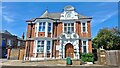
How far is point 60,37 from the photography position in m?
24.5

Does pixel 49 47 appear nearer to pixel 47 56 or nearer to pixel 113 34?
pixel 47 56

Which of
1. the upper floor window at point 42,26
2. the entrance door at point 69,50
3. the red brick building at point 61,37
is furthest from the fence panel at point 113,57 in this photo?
the upper floor window at point 42,26

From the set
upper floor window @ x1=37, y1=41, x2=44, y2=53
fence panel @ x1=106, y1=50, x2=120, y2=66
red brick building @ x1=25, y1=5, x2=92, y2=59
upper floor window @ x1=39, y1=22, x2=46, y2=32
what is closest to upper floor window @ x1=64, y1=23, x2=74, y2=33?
red brick building @ x1=25, y1=5, x2=92, y2=59

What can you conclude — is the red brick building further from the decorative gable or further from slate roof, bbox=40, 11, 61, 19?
slate roof, bbox=40, 11, 61, 19

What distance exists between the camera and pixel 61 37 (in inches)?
969

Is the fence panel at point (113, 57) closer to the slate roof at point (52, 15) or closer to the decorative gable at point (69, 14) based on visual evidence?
the decorative gable at point (69, 14)

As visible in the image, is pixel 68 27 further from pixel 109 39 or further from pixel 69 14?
pixel 109 39

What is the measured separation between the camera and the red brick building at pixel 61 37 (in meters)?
24.3

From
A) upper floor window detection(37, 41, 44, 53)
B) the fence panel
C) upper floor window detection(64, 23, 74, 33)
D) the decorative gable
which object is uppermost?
the decorative gable

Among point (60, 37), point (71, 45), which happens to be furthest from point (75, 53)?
point (60, 37)

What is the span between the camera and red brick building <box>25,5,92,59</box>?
24.3 meters

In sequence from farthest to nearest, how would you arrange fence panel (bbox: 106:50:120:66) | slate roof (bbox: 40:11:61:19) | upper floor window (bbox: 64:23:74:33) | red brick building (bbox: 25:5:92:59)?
slate roof (bbox: 40:11:61:19) → upper floor window (bbox: 64:23:74:33) → red brick building (bbox: 25:5:92:59) → fence panel (bbox: 106:50:120:66)

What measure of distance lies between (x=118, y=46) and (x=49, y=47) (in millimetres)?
12751

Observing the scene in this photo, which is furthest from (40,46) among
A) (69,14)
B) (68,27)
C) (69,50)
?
(69,14)
